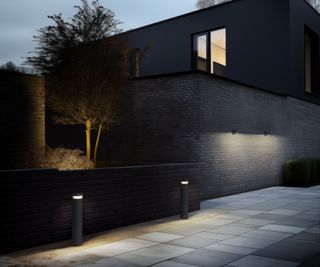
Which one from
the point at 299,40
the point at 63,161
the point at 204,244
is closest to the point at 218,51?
the point at 299,40

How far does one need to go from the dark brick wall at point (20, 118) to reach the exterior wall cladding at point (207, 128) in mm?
3503

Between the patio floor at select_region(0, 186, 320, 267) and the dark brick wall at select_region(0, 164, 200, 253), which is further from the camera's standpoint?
the dark brick wall at select_region(0, 164, 200, 253)

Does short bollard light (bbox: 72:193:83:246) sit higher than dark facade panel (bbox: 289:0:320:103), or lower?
lower

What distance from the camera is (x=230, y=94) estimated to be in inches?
570

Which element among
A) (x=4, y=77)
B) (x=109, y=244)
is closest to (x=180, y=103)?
(x=4, y=77)

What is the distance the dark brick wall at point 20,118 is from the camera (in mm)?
10867

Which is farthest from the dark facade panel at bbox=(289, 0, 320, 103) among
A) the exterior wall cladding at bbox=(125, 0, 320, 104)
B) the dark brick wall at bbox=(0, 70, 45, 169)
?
the dark brick wall at bbox=(0, 70, 45, 169)

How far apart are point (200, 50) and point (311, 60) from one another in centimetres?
655

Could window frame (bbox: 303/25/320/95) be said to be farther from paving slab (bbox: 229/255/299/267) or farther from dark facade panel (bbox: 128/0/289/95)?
paving slab (bbox: 229/255/299/267)

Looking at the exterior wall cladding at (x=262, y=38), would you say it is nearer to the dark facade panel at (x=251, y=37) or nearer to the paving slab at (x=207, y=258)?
the dark facade panel at (x=251, y=37)

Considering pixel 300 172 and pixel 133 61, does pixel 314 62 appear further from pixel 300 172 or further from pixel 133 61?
pixel 133 61

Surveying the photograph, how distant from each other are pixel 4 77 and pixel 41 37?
1460 millimetres

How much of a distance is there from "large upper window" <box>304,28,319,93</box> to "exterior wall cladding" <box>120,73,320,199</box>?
24.9ft

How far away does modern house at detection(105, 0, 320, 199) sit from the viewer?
1320 centimetres
